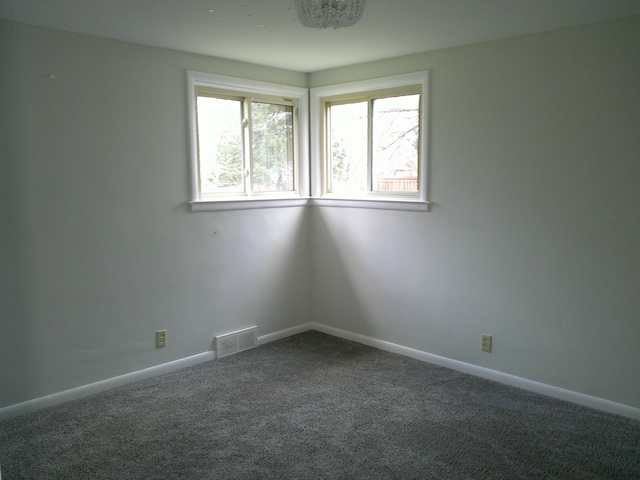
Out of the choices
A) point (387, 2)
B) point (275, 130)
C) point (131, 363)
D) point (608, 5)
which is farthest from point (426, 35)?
point (131, 363)

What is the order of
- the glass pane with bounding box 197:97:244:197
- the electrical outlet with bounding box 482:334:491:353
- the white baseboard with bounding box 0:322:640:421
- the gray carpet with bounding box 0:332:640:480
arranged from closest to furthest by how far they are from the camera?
the gray carpet with bounding box 0:332:640:480 < the white baseboard with bounding box 0:322:640:421 < the electrical outlet with bounding box 482:334:491:353 < the glass pane with bounding box 197:97:244:197

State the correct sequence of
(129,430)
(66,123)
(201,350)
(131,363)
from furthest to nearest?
(201,350)
(131,363)
(66,123)
(129,430)

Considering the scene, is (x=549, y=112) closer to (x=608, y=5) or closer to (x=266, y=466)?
(x=608, y=5)

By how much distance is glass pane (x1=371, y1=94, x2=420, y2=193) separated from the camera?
3840 mm

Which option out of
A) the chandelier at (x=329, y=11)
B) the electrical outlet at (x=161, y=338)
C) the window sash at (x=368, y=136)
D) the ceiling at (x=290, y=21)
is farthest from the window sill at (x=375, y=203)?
the chandelier at (x=329, y=11)

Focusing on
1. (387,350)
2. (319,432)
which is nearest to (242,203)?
(387,350)

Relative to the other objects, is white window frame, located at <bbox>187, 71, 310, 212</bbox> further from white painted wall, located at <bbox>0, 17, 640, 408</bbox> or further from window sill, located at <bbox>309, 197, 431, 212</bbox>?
window sill, located at <bbox>309, 197, 431, 212</bbox>

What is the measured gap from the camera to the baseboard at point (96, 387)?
2.94 meters

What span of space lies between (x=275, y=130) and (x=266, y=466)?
2800 mm

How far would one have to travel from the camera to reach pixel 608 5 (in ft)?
8.32

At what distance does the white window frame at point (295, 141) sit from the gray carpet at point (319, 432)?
128cm

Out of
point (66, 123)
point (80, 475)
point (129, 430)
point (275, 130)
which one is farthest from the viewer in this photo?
point (275, 130)

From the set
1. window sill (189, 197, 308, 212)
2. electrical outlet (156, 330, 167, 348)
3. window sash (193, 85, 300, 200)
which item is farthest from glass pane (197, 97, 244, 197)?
electrical outlet (156, 330, 167, 348)

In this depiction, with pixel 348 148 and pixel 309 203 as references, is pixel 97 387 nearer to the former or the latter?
pixel 309 203
